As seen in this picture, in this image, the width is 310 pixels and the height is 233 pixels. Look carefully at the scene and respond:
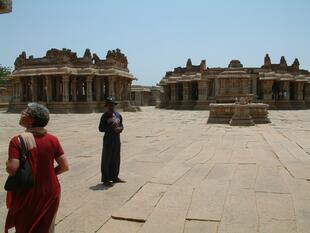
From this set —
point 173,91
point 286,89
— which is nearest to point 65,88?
point 173,91

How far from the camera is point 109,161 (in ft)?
18.7

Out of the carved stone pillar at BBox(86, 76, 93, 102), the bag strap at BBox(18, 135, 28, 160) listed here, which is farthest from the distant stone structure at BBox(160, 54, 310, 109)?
the bag strap at BBox(18, 135, 28, 160)

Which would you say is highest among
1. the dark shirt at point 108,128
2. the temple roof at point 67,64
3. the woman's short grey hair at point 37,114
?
the temple roof at point 67,64

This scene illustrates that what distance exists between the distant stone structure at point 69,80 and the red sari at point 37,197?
30.2 metres

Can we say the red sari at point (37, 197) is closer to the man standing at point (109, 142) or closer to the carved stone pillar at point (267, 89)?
the man standing at point (109, 142)

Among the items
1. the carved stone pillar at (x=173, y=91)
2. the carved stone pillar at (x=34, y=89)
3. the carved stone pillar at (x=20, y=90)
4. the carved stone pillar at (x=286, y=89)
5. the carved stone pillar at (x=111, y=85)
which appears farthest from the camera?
the carved stone pillar at (x=173, y=91)

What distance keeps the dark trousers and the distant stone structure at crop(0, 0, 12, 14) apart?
2.37m

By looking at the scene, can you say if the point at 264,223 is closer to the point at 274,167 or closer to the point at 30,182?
the point at 30,182

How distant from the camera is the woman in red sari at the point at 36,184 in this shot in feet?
9.07

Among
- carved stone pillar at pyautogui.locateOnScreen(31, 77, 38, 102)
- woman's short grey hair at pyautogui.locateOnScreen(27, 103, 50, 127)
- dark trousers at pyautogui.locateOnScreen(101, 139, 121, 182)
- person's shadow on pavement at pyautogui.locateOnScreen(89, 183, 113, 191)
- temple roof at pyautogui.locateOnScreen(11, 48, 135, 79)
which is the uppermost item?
temple roof at pyautogui.locateOnScreen(11, 48, 135, 79)

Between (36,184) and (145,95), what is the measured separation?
58797 millimetres

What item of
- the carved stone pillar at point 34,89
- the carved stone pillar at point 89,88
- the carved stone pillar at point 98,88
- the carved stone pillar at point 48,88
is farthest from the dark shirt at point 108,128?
the carved stone pillar at point 34,89

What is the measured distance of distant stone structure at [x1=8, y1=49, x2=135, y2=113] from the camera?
109ft

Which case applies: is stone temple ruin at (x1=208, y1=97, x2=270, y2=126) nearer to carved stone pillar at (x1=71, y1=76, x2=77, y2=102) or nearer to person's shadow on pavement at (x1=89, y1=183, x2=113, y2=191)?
person's shadow on pavement at (x1=89, y1=183, x2=113, y2=191)
